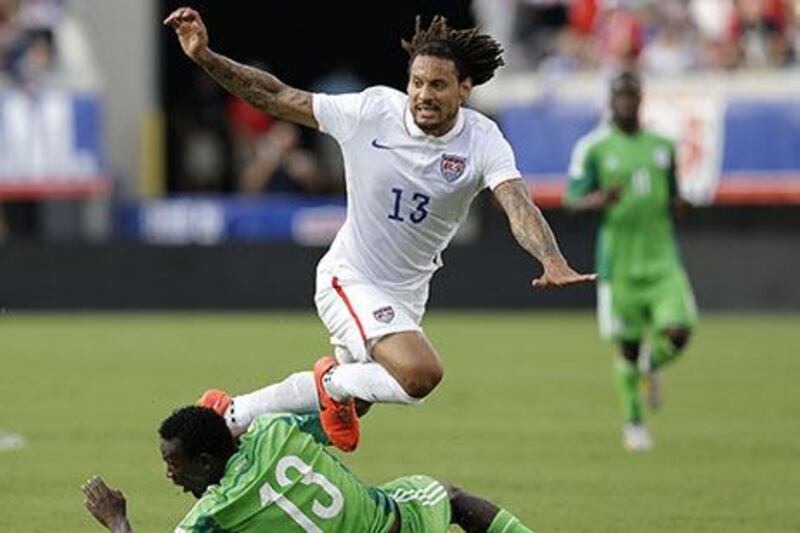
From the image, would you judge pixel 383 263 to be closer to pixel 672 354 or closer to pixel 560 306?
pixel 672 354

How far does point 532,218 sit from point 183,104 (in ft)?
89.6

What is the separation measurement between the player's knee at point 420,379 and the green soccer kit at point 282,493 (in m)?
1.07

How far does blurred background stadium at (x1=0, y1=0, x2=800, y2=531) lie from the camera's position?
22391 millimetres

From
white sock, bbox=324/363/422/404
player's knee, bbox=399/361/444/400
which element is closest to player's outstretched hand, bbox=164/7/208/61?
white sock, bbox=324/363/422/404

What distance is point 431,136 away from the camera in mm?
9914

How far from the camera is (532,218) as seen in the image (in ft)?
31.6

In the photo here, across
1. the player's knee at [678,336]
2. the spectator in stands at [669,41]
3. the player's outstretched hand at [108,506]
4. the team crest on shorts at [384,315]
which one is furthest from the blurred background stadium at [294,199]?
the player's outstretched hand at [108,506]

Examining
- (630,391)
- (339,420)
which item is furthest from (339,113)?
(630,391)

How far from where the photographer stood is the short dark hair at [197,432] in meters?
8.27

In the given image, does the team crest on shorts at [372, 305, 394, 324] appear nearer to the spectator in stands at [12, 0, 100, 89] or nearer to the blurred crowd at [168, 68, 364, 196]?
the spectator in stands at [12, 0, 100, 89]

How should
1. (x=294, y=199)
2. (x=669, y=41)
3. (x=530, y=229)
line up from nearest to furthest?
(x=530, y=229) < (x=669, y=41) < (x=294, y=199)

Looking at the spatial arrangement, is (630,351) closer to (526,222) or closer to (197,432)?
(526,222)

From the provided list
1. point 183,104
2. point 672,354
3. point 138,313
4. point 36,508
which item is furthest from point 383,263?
point 183,104

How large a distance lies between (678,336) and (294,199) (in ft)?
52.1
